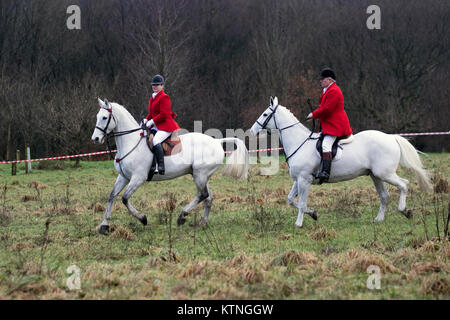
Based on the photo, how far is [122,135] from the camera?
1050cm

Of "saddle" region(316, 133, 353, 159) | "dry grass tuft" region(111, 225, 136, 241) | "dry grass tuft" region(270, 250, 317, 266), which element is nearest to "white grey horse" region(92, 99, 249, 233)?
"dry grass tuft" region(111, 225, 136, 241)

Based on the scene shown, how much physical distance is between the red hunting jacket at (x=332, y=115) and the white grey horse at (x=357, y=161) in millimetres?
346

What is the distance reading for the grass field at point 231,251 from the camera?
5980mm

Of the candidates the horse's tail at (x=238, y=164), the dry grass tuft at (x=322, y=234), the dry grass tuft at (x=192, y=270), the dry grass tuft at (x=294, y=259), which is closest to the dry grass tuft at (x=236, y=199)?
the horse's tail at (x=238, y=164)

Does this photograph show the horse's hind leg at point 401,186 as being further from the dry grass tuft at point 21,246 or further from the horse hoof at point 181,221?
the dry grass tuft at point 21,246

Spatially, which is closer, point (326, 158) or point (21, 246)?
point (21, 246)

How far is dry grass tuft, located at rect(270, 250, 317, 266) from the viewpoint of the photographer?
7014 millimetres

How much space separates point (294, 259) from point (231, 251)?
122cm

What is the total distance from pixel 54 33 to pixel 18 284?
40.6m

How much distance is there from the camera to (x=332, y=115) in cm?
1003

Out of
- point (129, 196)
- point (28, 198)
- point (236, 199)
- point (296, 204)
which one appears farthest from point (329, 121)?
point (28, 198)

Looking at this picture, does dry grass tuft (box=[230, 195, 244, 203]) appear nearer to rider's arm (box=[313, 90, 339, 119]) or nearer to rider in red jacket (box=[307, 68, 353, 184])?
rider in red jacket (box=[307, 68, 353, 184])

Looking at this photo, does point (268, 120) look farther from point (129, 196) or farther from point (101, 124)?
point (101, 124)
